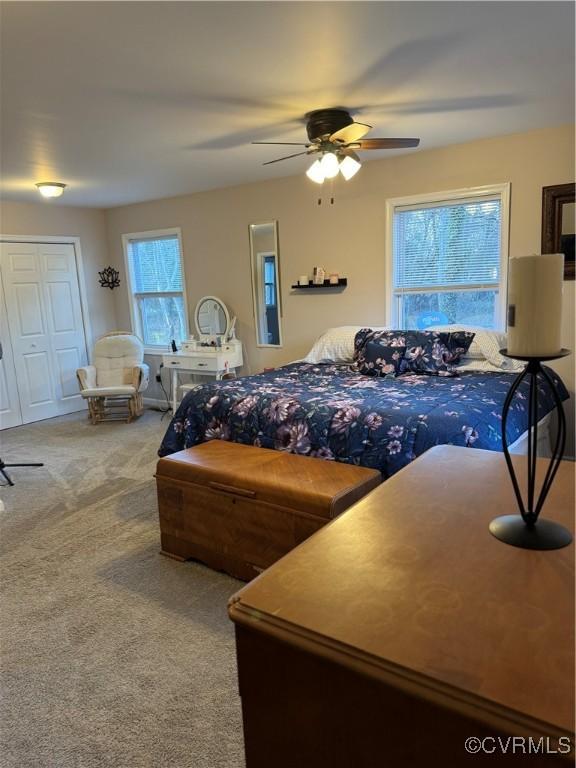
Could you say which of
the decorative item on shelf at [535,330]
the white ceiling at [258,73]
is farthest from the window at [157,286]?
the decorative item on shelf at [535,330]

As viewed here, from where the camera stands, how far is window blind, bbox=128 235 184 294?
6037 mm

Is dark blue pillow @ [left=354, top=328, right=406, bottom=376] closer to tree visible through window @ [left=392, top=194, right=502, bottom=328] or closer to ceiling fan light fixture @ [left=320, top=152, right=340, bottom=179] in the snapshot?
tree visible through window @ [left=392, top=194, right=502, bottom=328]

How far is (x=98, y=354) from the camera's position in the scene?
605 centimetres

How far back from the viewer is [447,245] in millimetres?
4195

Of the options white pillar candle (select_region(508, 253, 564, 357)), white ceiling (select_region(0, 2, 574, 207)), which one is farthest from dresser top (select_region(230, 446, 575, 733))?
white ceiling (select_region(0, 2, 574, 207))

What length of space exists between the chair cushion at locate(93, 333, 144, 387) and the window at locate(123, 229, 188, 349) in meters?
0.45

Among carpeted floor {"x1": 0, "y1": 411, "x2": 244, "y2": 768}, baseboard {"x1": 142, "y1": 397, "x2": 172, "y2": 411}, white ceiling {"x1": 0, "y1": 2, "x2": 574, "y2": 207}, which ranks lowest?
carpeted floor {"x1": 0, "y1": 411, "x2": 244, "y2": 768}

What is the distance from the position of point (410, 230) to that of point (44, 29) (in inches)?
120

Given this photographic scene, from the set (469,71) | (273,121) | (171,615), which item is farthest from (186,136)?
(171,615)

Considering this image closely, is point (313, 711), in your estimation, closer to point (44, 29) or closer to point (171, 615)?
point (171, 615)

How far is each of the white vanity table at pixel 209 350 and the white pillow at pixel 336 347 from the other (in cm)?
123

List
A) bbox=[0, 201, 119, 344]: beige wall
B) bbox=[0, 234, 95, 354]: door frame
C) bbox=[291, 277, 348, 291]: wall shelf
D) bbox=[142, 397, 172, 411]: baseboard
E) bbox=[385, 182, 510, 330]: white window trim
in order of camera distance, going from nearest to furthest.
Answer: bbox=[385, 182, 510, 330]: white window trim → bbox=[291, 277, 348, 291]: wall shelf → bbox=[0, 201, 119, 344]: beige wall → bbox=[0, 234, 95, 354]: door frame → bbox=[142, 397, 172, 411]: baseboard

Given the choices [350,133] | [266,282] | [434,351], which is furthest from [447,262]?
[266,282]

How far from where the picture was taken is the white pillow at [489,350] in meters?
3.61
